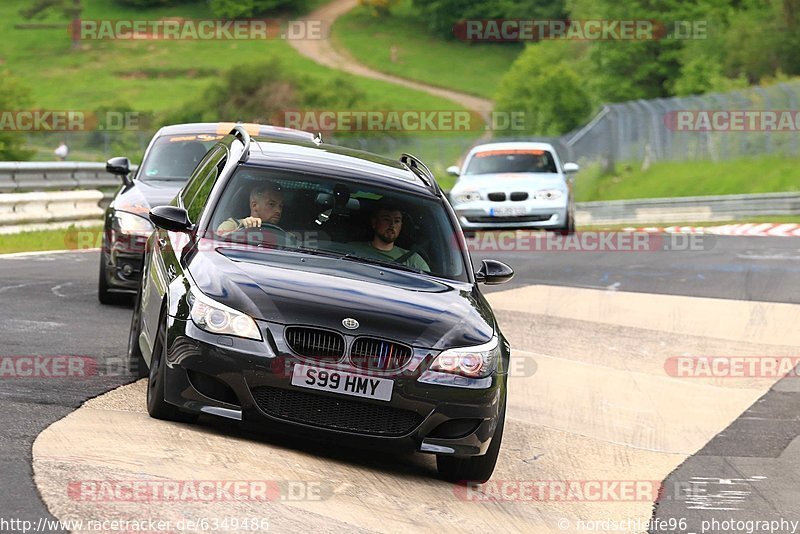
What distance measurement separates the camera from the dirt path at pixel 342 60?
12256 cm

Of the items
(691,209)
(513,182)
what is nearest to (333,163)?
(513,182)

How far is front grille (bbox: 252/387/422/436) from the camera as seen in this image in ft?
23.7

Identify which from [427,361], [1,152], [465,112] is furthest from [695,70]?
[427,361]

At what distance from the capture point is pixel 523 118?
4048 inches

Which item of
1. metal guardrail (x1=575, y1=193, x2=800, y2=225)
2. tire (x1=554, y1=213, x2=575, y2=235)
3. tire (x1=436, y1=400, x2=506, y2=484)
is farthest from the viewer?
metal guardrail (x1=575, y1=193, x2=800, y2=225)

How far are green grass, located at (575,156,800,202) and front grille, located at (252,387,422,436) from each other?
33.8m

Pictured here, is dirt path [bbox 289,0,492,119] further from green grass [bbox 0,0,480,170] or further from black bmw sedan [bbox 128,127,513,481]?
black bmw sedan [bbox 128,127,513,481]

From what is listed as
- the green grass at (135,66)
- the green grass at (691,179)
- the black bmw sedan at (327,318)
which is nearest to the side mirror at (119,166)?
the black bmw sedan at (327,318)

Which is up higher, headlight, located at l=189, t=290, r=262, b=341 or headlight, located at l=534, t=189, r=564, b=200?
headlight, located at l=189, t=290, r=262, b=341

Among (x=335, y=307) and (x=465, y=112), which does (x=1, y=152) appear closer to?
(x=335, y=307)

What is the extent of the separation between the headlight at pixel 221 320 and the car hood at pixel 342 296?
0.04 m

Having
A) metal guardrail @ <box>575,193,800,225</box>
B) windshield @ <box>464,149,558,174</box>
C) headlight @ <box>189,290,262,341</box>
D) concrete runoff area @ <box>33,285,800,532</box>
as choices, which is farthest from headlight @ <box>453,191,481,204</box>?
headlight @ <box>189,290,262,341</box>

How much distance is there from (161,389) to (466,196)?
55.0 feet

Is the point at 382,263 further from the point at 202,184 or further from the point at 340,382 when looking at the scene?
the point at 202,184
